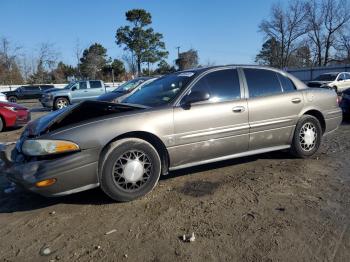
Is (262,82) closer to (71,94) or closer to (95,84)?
(71,94)

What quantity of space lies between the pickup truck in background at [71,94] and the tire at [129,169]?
16.3 m

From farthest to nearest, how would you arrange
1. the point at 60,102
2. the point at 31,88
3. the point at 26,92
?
the point at 31,88, the point at 26,92, the point at 60,102

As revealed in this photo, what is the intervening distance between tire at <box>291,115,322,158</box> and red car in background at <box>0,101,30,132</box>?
7.93m

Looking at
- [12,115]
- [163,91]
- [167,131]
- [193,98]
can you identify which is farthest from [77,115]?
[12,115]

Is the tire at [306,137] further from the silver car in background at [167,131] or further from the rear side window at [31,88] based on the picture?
the rear side window at [31,88]

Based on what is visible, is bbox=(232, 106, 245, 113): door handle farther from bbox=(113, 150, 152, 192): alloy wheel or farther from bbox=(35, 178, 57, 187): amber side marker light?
bbox=(35, 178, 57, 187): amber side marker light

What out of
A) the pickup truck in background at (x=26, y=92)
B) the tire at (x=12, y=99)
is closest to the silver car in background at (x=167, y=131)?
the tire at (x=12, y=99)

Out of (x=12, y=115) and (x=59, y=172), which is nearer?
(x=59, y=172)

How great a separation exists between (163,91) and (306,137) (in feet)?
7.93

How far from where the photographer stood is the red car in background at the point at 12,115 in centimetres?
1059

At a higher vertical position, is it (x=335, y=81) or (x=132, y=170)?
(x=335, y=81)

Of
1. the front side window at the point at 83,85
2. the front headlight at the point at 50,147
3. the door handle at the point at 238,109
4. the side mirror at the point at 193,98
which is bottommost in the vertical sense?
the front headlight at the point at 50,147

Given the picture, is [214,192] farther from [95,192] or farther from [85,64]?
[85,64]

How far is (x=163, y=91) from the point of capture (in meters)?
5.21
